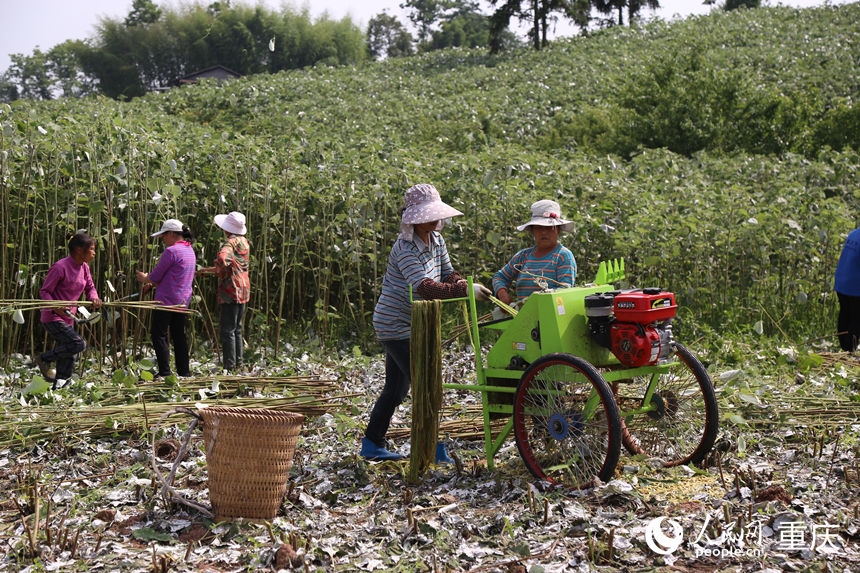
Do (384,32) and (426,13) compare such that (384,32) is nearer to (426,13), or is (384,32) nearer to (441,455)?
(426,13)

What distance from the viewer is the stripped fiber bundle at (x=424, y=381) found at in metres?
4.10

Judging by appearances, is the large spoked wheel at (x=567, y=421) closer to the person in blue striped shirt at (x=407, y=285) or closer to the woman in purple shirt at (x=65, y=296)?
the person in blue striped shirt at (x=407, y=285)

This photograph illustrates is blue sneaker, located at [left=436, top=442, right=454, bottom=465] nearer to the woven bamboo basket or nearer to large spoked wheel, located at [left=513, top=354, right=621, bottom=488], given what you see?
large spoked wheel, located at [left=513, top=354, right=621, bottom=488]

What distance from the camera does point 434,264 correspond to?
14.5 ft

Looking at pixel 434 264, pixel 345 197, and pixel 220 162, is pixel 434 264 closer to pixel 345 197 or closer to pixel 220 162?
pixel 345 197

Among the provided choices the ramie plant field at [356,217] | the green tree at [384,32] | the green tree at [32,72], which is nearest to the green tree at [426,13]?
the green tree at [384,32]

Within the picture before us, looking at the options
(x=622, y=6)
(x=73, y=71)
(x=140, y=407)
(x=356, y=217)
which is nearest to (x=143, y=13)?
(x=73, y=71)

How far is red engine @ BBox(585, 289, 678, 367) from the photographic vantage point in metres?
3.69

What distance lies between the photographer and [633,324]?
3.73 meters

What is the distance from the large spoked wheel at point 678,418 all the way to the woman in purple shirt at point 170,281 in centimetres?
402

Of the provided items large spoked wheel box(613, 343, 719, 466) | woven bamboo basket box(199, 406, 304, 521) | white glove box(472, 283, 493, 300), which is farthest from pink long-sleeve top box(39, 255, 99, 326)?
large spoked wheel box(613, 343, 719, 466)

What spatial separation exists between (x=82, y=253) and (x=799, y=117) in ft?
49.2

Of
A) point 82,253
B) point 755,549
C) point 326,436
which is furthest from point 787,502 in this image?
point 82,253

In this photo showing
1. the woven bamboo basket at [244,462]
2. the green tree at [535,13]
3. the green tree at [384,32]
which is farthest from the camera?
the green tree at [384,32]
